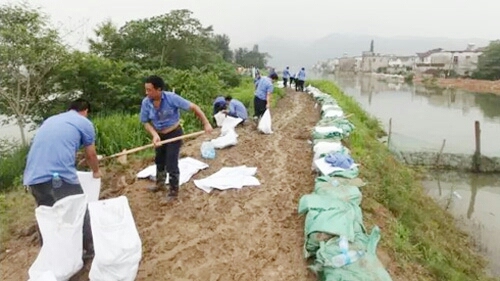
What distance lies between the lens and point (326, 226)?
3.25 meters

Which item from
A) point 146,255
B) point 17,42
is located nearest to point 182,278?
point 146,255

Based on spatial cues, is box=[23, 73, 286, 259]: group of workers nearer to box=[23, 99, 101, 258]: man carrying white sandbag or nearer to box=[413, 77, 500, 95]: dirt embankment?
box=[23, 99, 101, 258]: man carrying white sandbag

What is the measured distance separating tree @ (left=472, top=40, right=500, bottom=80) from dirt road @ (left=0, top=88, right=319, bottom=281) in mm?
41683

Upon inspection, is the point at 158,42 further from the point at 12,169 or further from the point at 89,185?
the point at 89,185

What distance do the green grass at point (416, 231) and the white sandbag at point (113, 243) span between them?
2.49m

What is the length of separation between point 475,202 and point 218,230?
24.8 ft

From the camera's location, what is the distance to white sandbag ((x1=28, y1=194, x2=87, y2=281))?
9.12 ft

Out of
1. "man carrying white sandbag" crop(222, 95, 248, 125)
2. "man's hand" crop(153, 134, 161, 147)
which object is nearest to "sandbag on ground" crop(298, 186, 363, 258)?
"man's hand" crop(153, 134, 161, 147)

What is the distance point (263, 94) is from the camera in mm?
8188

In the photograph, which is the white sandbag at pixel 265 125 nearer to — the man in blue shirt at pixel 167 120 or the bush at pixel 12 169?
the man in blue shirt at pixel 167 120

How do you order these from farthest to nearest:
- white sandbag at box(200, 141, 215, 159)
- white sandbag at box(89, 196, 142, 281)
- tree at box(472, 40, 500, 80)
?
tree at box(472, 40, 500, 80) → white sandbag at box(200, 141, 215, 159) → white sandbag at box(89, 196, 142, 281)

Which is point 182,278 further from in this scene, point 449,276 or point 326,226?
point 449,276

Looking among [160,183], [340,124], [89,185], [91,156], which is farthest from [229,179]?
[340,124]

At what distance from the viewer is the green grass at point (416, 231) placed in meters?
4.11
